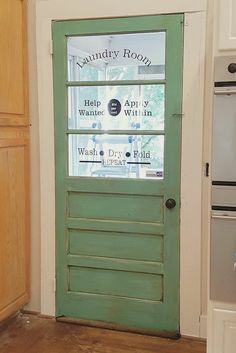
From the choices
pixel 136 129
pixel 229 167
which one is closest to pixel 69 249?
pixel 136 129

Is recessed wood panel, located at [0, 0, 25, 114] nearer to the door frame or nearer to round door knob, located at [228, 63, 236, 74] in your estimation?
the door frame

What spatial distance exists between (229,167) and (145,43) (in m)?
1.15

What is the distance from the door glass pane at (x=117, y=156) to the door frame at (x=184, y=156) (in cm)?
16

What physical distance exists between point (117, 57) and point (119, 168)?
28.6 inches

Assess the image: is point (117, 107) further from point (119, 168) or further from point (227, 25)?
point (227, 25)

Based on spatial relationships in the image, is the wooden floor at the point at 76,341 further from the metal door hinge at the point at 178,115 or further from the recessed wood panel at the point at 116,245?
the metal door hinge at the point at 178,115

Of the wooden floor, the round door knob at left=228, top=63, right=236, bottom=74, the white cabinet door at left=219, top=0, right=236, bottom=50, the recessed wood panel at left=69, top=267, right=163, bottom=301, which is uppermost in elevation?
the white cabinet door at left=219, top=0, right=236, bottom=50

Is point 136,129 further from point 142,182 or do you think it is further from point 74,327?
point 74,327

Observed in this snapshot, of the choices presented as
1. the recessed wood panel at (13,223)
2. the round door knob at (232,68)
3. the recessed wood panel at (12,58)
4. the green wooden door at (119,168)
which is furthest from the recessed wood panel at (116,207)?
the round door knob at (232,68)

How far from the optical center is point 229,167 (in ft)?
6.80

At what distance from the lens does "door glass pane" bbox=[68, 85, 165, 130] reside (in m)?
2.84

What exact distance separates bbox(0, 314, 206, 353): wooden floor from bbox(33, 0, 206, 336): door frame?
0.14 meters

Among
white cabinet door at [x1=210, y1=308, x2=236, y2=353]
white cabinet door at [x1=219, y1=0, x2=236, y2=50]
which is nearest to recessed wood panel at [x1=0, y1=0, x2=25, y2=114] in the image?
white cabinet door at [x1=219, y1=0, x2=236, y2=50]

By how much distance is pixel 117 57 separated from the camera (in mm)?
2877
